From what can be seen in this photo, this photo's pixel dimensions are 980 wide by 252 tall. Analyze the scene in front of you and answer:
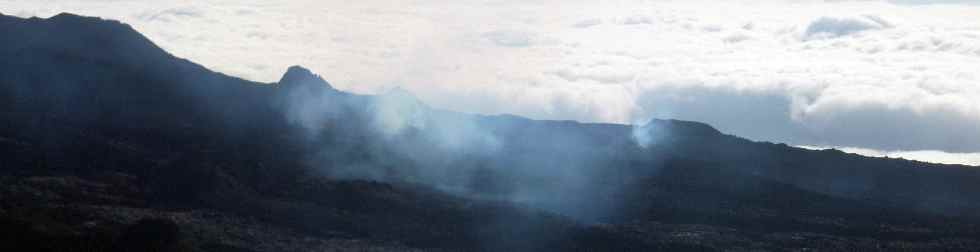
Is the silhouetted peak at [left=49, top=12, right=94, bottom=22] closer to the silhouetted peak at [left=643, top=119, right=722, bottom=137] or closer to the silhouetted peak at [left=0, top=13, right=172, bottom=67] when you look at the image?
the silhouetted peak at [left=0, top=13, right=172, bottom=67]

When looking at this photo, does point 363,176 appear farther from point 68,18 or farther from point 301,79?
point 68,18

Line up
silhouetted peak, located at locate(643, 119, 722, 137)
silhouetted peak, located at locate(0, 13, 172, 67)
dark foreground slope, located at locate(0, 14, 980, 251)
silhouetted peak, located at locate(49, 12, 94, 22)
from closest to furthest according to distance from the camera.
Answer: dark foreground slope, located at locate(0, 14, 980, 251) → silhouetted peak, located at locate(0, 13, 172, 67) → silhouetted peak, located at locate(49, 12, 94, 22) → silhouetted peak, located at locate(643, 119, 722, 137)

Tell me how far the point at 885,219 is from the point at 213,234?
3211 inches

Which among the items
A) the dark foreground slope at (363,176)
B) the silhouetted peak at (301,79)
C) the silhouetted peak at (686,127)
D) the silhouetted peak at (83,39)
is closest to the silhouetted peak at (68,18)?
the silhouetted peak at (83,39)

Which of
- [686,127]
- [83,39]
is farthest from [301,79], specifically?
[686,127]

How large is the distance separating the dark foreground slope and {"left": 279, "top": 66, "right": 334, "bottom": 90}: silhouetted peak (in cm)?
31

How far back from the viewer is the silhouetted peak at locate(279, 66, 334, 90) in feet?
616

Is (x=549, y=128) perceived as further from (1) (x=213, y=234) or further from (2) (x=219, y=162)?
(1) (x=213, y=234)

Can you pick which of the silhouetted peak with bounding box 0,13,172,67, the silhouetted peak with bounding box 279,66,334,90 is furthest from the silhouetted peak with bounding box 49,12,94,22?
the silhouetted peak with bounding box 279,66,334,90

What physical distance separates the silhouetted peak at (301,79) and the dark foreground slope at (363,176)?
0.31 m

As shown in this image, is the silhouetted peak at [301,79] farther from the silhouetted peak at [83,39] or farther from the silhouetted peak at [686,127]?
the silhouetted peak at [686,127]

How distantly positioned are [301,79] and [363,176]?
3491 centimetres

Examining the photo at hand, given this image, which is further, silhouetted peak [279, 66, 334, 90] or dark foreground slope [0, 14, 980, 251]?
silhouetted peak [279, 66, 334, 90]

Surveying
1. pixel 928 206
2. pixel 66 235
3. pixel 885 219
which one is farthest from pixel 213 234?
pixel 928 206
